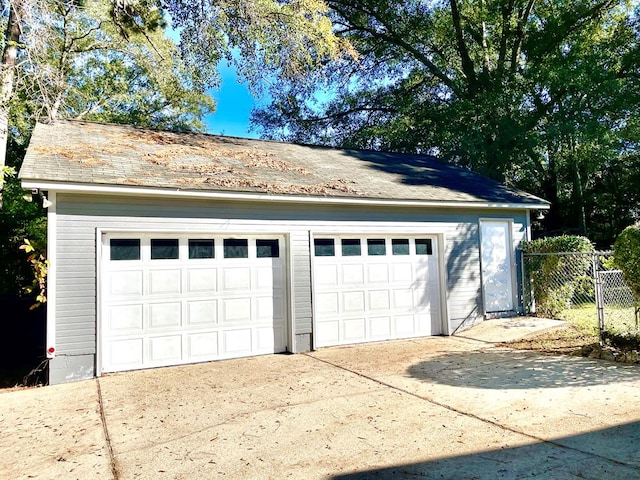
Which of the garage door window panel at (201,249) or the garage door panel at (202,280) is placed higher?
the garage door window panel at (201,249)

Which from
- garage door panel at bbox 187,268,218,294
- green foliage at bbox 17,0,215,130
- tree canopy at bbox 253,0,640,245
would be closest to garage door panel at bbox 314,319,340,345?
garage door panel at bbox 187,268,218,294

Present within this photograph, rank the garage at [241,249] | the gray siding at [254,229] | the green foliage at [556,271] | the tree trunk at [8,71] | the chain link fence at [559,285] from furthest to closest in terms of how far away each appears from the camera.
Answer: the green foliage at [556,271], the chain link fence at [559,285], the tree trunk at [8,71], the garage at [241,249], the gray siding at [254,229]

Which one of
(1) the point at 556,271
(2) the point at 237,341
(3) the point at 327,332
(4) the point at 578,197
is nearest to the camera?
(2) the point at 237,341

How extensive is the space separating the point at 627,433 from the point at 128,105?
Answer: 884 inches

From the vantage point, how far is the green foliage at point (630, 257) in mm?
6633

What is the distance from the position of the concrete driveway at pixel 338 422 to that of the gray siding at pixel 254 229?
1043 mm

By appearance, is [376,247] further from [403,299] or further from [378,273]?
[403,299]

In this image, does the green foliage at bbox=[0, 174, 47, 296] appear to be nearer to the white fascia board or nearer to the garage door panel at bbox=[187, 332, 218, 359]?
the white fascia board

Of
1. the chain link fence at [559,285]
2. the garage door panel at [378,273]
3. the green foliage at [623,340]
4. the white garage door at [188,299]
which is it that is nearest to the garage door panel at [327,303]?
the white garage door at [188,299]

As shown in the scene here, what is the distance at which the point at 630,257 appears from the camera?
22.0 feet

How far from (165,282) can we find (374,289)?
388 cm

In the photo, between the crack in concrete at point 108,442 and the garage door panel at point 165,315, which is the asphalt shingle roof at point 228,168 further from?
the crack in concrete at point 108,442

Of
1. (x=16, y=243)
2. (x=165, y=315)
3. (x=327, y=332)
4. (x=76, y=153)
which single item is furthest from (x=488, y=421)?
(x=16, y=243)

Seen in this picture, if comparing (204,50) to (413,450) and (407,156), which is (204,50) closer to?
(407,156)
